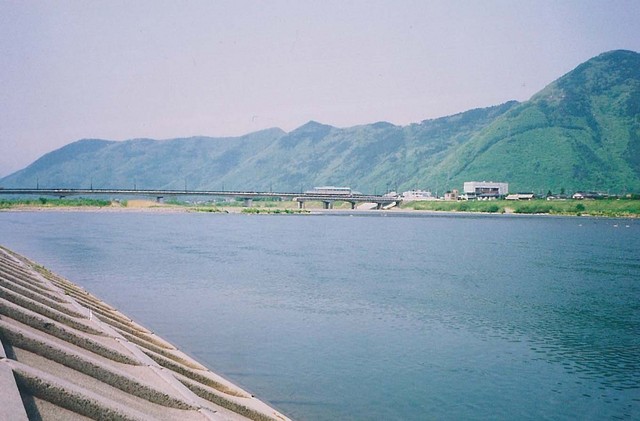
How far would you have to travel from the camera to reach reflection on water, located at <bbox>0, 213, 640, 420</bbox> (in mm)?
14828

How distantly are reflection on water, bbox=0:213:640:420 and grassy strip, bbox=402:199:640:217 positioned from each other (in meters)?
96.4

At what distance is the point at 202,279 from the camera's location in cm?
3369

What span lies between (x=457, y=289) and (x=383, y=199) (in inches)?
5816

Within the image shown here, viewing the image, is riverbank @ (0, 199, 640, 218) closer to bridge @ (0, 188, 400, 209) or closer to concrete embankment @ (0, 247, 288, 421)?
bridge @ (0, 188, 400, 209)

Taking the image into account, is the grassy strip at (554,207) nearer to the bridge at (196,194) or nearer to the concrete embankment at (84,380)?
the bridge at (196,194)

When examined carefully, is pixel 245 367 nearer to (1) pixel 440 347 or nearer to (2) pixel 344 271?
(1) pixel 440 347

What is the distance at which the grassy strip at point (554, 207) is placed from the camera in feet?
442

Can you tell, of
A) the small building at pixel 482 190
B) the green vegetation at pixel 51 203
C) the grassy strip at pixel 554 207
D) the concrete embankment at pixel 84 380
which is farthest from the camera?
the small building at pixel 482 190

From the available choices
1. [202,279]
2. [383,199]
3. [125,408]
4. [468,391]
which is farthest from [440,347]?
[383,199]

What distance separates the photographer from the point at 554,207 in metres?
146

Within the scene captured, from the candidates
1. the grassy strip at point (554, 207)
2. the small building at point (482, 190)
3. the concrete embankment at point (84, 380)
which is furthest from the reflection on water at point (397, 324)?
the small building at point (482, 190)

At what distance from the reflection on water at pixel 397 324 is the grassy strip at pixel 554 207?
96.4 metres

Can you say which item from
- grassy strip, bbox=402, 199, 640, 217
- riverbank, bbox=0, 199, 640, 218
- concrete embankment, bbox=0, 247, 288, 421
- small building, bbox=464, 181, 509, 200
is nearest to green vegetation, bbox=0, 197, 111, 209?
riverbank, bbox=0, 199, 640, 218

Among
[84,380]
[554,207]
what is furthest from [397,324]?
[554,207]
